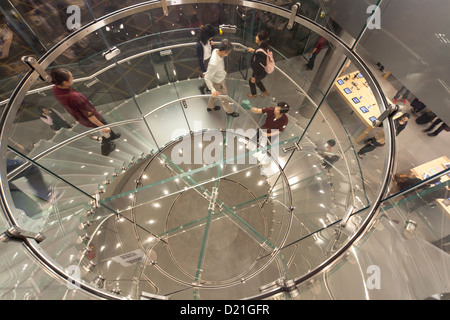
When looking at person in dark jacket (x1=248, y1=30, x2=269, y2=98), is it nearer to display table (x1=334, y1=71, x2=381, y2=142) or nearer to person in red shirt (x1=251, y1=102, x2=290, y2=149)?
person in red shirt (x1=251, y1=102, x2=290, y2=149)

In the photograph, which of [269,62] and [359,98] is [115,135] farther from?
[359,98]

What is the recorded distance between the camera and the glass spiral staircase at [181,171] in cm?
381

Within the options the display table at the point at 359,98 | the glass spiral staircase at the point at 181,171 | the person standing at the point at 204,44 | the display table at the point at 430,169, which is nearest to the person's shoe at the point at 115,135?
the glass spiral staircase at the point at 181,171

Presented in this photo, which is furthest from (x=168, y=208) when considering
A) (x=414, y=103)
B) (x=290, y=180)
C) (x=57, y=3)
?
(x=414, y=103)

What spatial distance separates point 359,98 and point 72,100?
618 centimetres

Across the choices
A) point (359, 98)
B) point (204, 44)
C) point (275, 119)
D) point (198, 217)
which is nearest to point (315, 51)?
point (359, 98)

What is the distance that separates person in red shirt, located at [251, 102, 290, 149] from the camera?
4.42 m

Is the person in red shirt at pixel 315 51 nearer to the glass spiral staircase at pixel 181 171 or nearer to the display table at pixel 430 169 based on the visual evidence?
the glass spiral staircase at pixel 181 171

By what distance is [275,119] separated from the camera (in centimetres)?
468

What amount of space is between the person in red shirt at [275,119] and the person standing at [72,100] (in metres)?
2.97

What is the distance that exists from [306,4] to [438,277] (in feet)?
18.0

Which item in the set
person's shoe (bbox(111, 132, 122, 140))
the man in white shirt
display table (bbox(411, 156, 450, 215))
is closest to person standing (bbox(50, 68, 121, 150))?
person's shoe (bbox(111, 132, 122, 140))

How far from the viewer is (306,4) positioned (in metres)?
5.44

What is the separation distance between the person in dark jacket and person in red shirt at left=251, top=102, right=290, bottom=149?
62 cm
